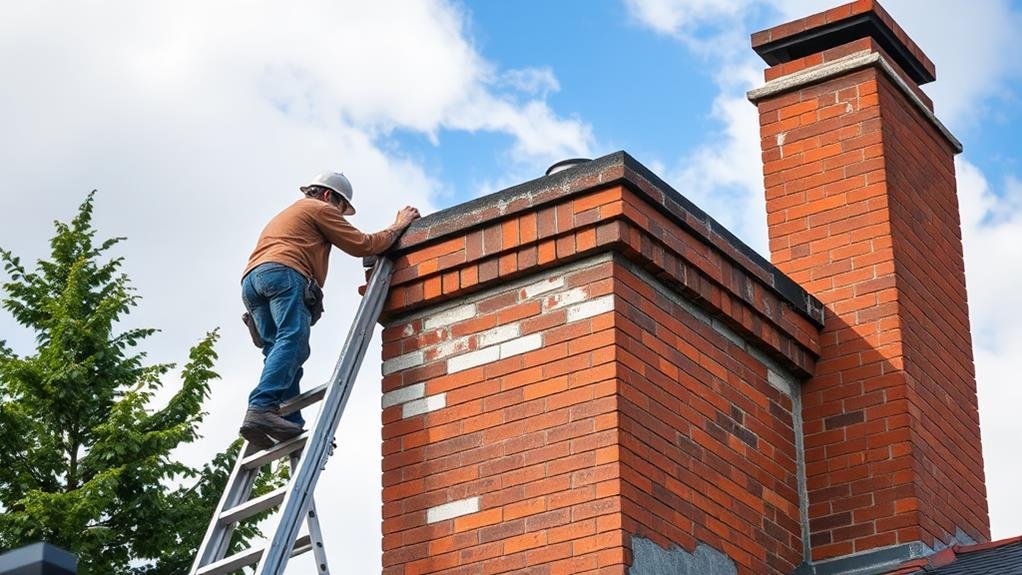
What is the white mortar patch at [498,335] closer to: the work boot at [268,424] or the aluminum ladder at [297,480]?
the aluminum ladder at [297,480]

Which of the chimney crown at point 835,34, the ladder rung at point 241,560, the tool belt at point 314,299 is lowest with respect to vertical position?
the ladder rung at point 241,560

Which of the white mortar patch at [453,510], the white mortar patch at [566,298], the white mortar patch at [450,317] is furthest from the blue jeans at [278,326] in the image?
the white mortar patch at [566,298]

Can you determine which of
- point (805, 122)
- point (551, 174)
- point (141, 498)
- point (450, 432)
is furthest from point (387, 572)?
point (141, 498)

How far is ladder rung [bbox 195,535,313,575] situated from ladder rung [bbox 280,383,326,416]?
0.67 m

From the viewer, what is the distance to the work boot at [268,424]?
8156 mm

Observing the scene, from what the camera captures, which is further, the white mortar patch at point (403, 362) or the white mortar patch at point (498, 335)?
the white mortar patch at point (403, 362)

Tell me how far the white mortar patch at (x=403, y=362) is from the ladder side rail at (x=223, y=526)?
31.0 inches

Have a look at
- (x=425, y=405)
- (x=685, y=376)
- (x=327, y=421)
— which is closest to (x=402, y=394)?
(x=425, y=405)

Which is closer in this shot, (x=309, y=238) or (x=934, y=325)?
(x=309, y=238)

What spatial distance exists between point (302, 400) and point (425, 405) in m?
0.58

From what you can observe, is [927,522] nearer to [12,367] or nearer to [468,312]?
[468,312]

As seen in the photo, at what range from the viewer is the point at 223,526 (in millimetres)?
8188

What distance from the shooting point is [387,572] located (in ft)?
27.0

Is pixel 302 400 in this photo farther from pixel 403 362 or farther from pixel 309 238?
pixel 309 238
